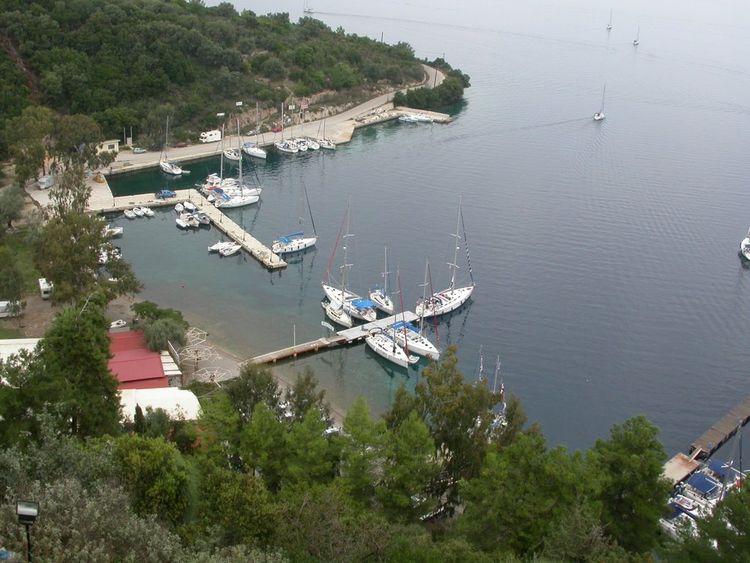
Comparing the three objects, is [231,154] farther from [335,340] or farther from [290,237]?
[335,340]

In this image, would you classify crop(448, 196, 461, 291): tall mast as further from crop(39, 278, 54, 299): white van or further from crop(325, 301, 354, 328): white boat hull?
crop(39, 278, 54, 299): white van

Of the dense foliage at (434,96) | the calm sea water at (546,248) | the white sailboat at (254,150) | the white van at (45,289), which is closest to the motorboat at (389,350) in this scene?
the calm sea water at (546,248)

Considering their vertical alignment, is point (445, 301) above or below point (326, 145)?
below

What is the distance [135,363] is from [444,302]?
16.5m

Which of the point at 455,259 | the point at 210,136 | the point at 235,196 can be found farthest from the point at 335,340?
the point at 210,136

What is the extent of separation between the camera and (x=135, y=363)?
30.9 metres

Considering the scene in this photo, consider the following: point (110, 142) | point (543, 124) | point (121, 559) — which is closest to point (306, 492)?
point (121, 559)

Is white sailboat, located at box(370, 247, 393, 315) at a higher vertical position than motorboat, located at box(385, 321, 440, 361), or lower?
higher

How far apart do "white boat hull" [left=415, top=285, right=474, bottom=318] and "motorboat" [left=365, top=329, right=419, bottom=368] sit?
3.21 meters

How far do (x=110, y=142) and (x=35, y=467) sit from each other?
1878 inches

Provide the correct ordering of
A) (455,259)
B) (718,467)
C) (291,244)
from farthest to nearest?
1. (291,244)
2. (455,259)
3. (718,467)

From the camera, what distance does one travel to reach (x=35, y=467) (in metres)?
16.1

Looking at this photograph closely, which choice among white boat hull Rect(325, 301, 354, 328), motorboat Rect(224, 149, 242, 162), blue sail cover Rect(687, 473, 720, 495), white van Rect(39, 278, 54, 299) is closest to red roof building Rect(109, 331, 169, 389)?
white van Rect(39, 278, 54, 299)

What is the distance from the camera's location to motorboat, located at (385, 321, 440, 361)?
36844 mm
